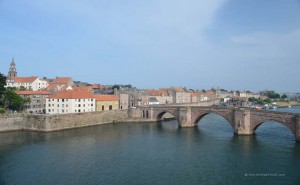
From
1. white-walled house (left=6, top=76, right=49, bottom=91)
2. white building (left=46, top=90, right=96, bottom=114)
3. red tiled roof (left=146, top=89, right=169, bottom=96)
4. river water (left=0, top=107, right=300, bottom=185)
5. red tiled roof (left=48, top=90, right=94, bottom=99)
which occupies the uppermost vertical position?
white-walled house (left=6, top=76, right=49, bottom=91)

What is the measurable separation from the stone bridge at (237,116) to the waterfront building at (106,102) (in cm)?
761

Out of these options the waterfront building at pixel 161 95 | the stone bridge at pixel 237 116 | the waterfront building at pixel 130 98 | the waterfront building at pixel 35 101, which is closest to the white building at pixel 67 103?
the waterfront building at pixel 35 101

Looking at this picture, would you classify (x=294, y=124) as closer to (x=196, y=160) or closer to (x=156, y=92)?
(x=196, y=160)

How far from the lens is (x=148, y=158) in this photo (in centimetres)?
3428

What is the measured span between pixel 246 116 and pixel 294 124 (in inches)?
304

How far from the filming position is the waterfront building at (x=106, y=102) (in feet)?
222

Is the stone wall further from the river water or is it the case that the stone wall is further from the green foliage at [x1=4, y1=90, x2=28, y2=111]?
the green foliage at [x1=4, y1=90, x2=28, y2=111]

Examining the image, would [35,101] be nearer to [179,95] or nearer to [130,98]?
[130,98]

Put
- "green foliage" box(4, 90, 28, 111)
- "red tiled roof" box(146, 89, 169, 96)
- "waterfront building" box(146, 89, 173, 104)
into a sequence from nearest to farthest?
1. "green foliage" box(4, 90, 28, 111)
2. "waterfront building" box(146, 89, 173, 104)
3. "red tiled roof" box(146, 89, 169, 96)

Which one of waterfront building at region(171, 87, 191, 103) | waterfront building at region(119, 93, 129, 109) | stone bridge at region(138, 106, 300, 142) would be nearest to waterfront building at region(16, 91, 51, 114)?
waterfront building at region(119, 93, 129, 109)

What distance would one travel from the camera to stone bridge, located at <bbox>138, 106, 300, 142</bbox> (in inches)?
1606

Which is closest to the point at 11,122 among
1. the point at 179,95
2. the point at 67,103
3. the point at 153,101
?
the point at 67,103

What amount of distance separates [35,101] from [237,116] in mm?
45576

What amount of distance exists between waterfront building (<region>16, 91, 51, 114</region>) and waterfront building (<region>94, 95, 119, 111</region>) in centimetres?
1336
